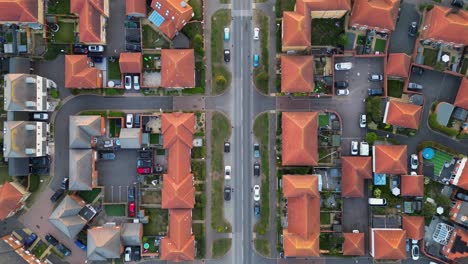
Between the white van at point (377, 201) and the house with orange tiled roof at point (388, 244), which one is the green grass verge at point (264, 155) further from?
the house with orange tiled roof at point (388, 244)

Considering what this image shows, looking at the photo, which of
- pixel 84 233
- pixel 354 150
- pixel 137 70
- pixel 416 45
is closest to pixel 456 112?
pixel 416 45

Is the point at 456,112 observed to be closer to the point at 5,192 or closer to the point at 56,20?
the point at 56,20

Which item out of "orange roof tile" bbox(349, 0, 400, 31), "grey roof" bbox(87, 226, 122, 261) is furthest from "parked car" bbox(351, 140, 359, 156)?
"grey roof" bbox(87, 226, 122, 261)

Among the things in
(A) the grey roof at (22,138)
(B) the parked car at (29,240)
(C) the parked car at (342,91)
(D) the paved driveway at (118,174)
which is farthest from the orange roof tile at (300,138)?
(B) the parked car at (29,240)

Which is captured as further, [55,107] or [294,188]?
[55,107]

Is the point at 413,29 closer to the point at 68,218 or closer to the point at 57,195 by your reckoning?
the point at 68,218

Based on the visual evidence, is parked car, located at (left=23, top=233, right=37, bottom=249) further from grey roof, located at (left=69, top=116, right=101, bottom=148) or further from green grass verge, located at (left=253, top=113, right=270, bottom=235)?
green grass verge, located at (left=253, top=113, right=270, bottom=235)
